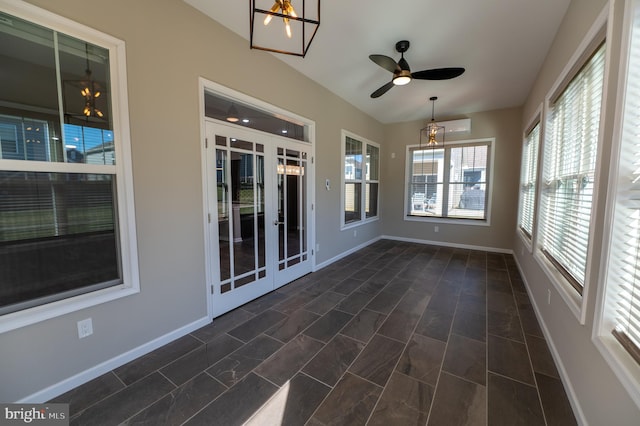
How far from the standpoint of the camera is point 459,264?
14.9 feet

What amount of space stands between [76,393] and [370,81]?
4.73 metres

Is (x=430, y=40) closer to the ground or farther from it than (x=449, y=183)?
farther from it

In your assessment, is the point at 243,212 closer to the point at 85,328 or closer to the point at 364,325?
the point at 85,328

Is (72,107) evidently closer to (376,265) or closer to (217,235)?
(217,235)

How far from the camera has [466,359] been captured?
2062mm

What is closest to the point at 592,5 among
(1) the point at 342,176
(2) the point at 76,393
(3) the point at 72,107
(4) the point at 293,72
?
(4) the point at 293,72

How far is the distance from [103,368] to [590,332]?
3254 mm

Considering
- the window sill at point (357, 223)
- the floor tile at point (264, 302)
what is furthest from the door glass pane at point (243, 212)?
the window sill at point (357, 223)

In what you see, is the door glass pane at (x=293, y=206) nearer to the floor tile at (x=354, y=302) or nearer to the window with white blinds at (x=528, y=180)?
the floor tile at (x=354, y=302)

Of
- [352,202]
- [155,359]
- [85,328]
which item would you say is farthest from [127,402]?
[352,202]

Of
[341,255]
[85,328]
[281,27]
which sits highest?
[281,27]

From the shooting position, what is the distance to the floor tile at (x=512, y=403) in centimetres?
152

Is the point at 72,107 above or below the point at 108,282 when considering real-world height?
above

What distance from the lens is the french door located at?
265 centimetres
